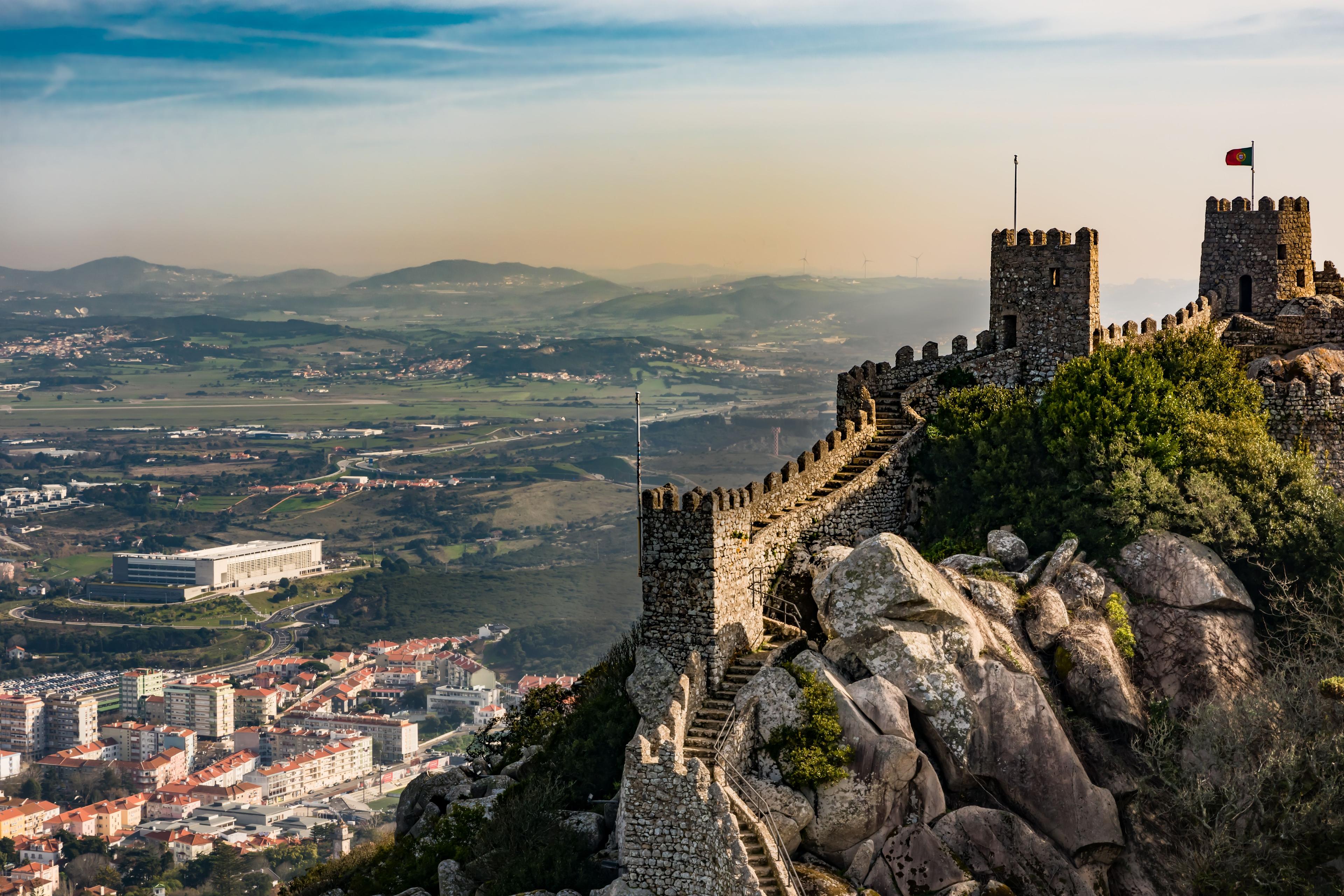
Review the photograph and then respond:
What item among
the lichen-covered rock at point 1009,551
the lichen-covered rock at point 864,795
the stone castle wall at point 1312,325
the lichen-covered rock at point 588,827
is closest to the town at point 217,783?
the stone castle wall at point 1312,325

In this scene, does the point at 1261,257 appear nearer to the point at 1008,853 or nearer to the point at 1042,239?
the point at 1042,239

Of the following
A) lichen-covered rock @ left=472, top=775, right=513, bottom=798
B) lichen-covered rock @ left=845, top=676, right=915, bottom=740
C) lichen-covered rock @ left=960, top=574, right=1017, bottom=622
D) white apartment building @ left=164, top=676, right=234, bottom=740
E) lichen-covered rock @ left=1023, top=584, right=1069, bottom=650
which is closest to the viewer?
lichen-covered rock @ left=845, top=676, right=915, bottom=740

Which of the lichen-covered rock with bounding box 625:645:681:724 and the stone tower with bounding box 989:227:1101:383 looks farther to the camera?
the stone tower with bounding box 989:227:1101:383

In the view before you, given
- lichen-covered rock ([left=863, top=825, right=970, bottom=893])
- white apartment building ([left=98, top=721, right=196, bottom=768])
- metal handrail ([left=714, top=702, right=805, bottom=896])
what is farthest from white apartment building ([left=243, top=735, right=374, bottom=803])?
lichen-covered rock ([left=863, top=825, right=970, bottom=893])

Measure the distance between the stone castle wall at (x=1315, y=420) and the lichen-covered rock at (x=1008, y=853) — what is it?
65.3ft

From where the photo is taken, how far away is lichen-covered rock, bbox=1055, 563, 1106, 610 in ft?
138

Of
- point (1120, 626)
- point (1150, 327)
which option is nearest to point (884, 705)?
point (1120, 626)

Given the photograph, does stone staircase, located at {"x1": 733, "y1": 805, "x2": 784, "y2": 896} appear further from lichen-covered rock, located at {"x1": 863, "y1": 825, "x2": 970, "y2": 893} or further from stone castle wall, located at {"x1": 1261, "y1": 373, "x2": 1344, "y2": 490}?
stone castle wall, located at {"x1": 1261, "y1": 373, "x2": 1344, "y2": 490}

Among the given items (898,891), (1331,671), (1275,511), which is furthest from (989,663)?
(1275,511)

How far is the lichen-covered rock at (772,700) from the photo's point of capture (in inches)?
1448

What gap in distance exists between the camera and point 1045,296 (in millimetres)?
53000

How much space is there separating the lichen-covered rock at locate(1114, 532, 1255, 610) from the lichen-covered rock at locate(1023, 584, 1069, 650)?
2.71 metres

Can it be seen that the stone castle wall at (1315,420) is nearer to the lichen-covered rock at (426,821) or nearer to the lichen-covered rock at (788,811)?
the lichen-covered rock at (788,811)

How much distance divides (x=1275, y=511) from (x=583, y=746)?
20.8 metres
